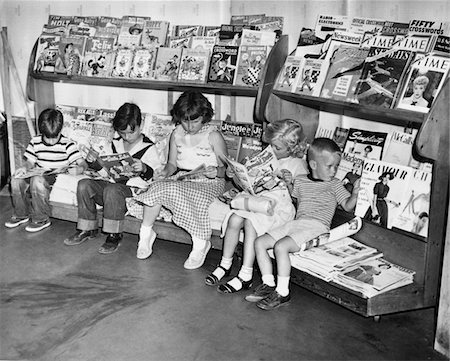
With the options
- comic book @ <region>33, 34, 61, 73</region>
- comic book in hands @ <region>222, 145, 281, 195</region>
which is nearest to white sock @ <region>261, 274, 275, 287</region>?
comic book in hands @ <region>222, 145, 281, 195</region>

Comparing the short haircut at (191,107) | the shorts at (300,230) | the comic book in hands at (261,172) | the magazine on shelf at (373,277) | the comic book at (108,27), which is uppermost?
the comic book at (108,27)

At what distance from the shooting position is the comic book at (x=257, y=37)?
14.3ft

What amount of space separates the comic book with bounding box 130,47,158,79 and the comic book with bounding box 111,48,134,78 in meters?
0.04

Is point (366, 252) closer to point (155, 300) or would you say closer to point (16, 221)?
point (155, 300)

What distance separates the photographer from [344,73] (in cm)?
365

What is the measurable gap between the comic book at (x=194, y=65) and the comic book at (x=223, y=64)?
0.05 meters

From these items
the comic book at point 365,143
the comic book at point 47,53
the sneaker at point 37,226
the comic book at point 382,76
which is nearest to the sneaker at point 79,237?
the sneaker at point 37,226

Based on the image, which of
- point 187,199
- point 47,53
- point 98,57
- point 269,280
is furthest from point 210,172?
point 47,53

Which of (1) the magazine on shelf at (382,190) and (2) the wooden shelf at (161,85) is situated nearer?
→ (1) the magazine on shelf at (382,190)

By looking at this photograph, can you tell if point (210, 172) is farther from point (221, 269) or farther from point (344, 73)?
point (344, 73)

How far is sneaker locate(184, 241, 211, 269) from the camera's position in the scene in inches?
158

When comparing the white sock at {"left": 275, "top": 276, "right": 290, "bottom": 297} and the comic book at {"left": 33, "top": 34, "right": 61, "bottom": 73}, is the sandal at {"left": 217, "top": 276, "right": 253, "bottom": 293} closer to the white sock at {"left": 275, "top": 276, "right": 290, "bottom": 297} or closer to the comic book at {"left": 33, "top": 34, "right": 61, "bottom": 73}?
the white sock at {"left": 275, "top": 276, "right": 290, "bottom": 297}

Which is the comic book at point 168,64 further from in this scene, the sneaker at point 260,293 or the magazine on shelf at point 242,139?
the sneaker at point 260,293

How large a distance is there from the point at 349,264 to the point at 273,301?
0.46m
